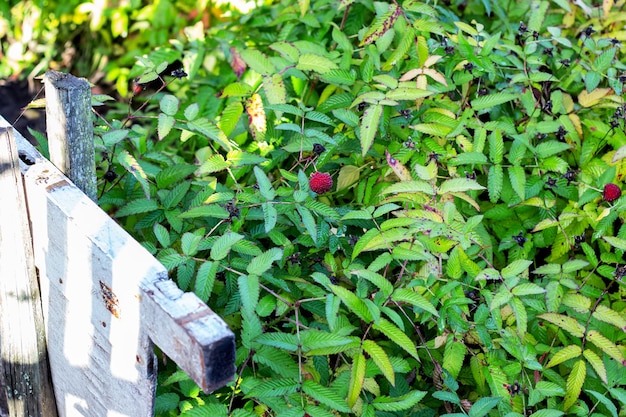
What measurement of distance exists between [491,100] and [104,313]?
1.26 metres

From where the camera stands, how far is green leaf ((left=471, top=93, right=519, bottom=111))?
206cm

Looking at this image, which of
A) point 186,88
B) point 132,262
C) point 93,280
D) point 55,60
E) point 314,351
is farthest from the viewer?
point 55,60

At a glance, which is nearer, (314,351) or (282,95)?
(314,351)

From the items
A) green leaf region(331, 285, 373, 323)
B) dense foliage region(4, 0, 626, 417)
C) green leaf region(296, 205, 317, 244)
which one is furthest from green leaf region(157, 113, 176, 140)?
green leaf region(331, 285, 373, 323)

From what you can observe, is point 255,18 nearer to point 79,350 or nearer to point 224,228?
point 224,228

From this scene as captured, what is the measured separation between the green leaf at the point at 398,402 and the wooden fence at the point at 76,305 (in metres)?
0.53

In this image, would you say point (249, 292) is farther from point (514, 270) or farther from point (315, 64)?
point (315, 64)

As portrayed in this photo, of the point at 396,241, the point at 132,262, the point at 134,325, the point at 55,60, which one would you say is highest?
the point at 132,262

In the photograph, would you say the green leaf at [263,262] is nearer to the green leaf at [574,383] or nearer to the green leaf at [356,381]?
the green leaf at [356,381]

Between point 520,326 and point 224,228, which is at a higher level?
point 224,228

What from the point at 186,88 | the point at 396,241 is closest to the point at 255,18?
the point at 186,88

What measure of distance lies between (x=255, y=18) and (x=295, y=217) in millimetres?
1236

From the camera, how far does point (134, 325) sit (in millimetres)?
1371

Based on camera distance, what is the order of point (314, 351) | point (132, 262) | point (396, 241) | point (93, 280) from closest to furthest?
point (132, 262) < point (93, 280) < point (314, 351) < point (396, 241)
